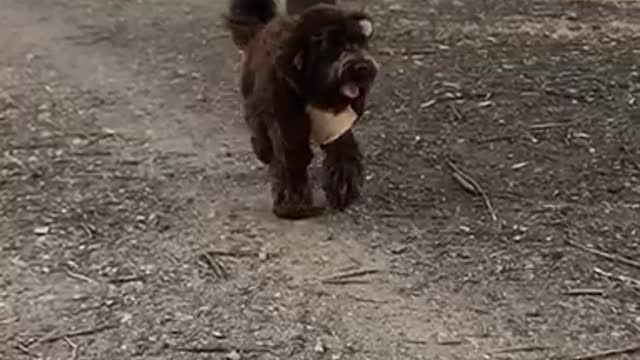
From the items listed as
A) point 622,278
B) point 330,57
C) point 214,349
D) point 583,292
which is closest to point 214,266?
point 214,349

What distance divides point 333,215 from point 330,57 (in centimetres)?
64

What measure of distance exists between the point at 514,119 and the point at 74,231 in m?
1.97

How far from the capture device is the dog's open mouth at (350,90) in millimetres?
3792

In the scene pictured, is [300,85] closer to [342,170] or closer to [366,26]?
[366,26]

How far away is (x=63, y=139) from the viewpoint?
4957 millimetres

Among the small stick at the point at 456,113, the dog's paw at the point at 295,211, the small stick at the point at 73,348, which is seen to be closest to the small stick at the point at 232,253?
the dog's paw at the point at 295,211

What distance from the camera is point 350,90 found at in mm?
3809

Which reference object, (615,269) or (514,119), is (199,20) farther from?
(615,269)

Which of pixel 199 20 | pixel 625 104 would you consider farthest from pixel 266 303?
pixel 199 20

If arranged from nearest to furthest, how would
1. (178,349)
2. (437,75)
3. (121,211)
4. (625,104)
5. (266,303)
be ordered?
(178,349) → (266,303) → (121,211) → (625,104) → (437,75)

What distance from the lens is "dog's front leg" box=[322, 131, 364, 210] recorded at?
4148 millimetres

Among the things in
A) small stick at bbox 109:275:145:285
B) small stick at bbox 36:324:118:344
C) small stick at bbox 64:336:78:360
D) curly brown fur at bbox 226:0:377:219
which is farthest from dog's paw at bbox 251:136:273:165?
small stick at bbox 64:336:78:360

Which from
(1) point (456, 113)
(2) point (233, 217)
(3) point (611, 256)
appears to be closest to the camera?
(3) point (611, 256)

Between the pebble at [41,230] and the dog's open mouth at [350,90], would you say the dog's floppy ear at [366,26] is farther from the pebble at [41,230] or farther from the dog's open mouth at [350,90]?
the pebble at [41,230]
